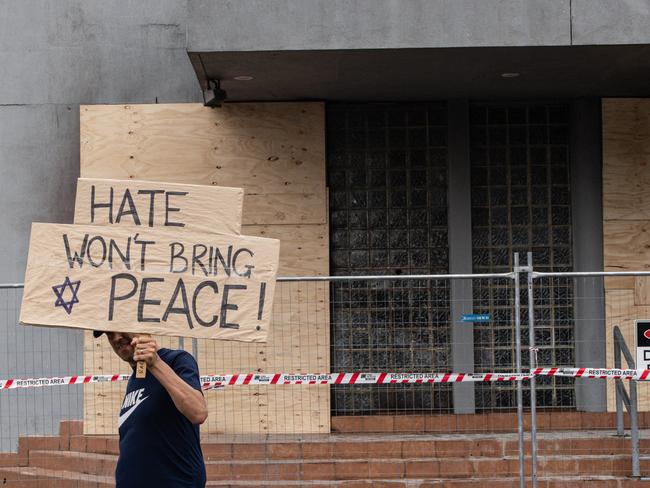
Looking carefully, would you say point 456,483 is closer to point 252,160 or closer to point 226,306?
point 252,160

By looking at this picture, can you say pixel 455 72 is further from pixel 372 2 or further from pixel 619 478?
pixel 619 478

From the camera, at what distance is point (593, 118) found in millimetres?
12562

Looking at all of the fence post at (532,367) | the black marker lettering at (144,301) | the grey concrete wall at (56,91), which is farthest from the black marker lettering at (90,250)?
the grey concrete wall at (56,91)

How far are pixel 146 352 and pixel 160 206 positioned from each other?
3.05 ft

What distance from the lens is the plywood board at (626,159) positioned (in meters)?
12.4

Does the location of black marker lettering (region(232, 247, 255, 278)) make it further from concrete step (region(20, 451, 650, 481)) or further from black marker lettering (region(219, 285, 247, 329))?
concrete step (region(20, 451, 650, 481))

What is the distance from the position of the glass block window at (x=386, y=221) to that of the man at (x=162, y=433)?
704 cm

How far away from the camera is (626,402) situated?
35.9ft

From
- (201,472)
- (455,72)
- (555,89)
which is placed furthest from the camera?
(555,89)

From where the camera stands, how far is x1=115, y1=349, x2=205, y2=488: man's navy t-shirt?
5277 mm

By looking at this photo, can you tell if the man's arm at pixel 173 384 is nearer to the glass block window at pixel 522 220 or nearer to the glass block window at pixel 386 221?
the glass block window at pixel 386 221

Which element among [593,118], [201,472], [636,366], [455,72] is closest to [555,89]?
[593,118]

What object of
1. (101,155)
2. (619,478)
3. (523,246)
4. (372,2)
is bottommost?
(619,478)

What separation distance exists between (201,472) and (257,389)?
6.58 meters
